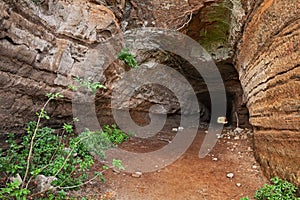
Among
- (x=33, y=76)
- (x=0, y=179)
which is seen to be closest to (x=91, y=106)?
(x=33, y=76)

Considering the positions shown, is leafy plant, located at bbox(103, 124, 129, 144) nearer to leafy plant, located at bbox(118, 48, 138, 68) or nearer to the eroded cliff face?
the eroded cliff face

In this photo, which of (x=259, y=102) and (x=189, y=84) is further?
(x=189, y=84)

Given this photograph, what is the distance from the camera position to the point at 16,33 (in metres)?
3.11

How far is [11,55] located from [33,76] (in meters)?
0.54

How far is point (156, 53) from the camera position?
635 cm

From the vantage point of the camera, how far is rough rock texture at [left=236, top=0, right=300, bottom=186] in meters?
2.76

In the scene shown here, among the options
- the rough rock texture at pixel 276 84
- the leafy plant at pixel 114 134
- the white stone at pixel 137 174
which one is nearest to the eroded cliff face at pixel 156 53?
the rough rock texture at pixel 276 84

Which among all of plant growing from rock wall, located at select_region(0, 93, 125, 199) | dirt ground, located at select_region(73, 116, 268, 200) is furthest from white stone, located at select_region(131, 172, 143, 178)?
plant growing from rock wall, located at select_region(0, 93, 125, 199)

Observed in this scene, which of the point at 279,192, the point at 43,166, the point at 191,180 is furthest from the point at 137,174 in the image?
the point at 279,192

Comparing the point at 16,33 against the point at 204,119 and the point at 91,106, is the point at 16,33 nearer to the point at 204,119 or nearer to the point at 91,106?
the point at 91,106

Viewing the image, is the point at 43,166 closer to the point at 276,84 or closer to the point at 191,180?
the point at 191,180

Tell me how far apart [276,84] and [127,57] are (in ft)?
11.4

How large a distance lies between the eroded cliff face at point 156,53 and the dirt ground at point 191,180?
0.41 meters

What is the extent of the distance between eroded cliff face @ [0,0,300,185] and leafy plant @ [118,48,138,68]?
0.17 metres
